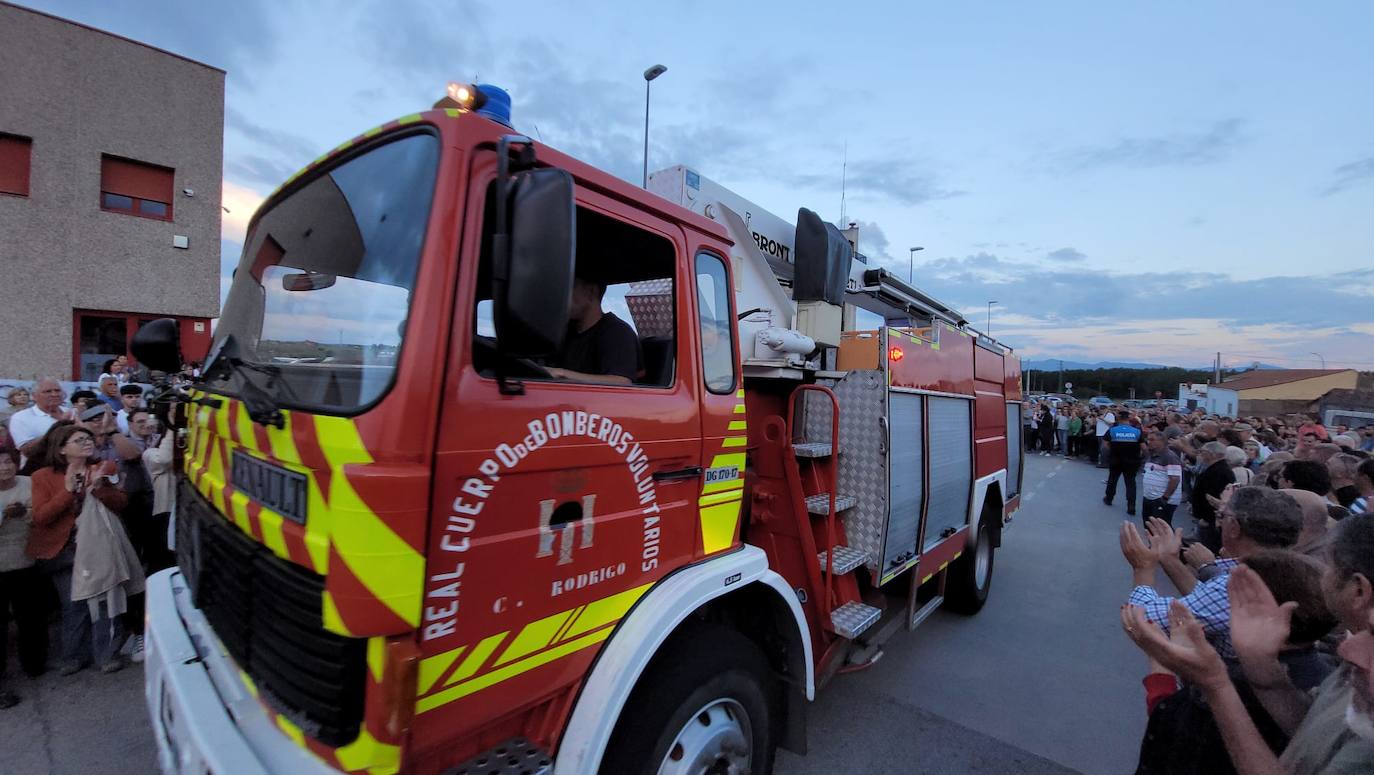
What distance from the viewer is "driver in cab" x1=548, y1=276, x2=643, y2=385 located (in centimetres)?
213

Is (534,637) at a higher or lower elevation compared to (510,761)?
higher

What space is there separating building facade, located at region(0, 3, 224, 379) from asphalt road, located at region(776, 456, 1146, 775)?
12.9 metres

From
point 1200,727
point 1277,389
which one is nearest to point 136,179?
point 1200,727

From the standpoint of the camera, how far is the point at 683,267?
2289 millimetres

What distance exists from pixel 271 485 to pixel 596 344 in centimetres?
104

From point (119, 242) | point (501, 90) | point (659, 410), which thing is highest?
point (119, 242)

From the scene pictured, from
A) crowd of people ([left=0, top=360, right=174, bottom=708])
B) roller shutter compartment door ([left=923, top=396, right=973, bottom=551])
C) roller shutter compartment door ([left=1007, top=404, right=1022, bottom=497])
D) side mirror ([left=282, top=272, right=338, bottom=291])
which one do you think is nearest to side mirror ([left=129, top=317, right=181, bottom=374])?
side mirror ([left=282, top=272, right=338, bottom=291])

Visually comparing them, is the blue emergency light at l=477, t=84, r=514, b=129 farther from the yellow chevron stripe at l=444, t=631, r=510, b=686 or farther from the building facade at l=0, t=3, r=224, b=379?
the building facade at l=0, t=3, r=224, b=379

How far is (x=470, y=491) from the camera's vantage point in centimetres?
151

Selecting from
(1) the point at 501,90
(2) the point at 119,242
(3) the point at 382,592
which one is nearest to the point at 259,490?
(3) the point at 382,592

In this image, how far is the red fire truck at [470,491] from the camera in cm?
140

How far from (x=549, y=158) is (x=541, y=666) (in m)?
1.44

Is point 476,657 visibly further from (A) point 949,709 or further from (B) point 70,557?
(B) point 70,557

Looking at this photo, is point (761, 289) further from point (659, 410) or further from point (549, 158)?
point (549, 158)
